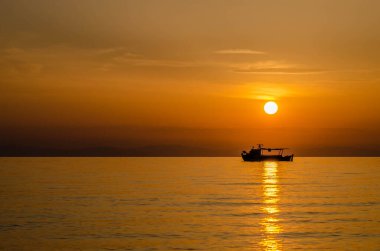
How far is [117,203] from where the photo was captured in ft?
227

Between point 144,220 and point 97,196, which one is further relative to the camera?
point 97,196

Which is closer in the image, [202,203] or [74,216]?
[74,216]

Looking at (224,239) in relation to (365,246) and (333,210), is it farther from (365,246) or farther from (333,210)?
(333,210)

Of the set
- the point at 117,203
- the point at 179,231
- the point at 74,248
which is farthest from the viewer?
the point at 117,203

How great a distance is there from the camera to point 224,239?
1713 inches

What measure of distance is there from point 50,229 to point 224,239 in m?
15.9

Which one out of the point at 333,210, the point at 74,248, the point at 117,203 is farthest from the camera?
the point at 117,203

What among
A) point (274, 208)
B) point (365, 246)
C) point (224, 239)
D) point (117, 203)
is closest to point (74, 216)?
point (117, 203)

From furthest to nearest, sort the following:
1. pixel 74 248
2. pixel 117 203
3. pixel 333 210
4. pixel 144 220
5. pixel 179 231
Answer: pixel 117 203 < pixel 333 210 < pixel 144 220 < pixel 179 231 < pixel 74 248

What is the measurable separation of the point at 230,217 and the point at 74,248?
21054 mm

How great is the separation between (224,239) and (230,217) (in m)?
12.7

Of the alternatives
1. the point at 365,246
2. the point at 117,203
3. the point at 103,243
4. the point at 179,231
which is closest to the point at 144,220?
the point at 179,231

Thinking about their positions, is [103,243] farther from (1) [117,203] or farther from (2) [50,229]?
(1) [117,203]

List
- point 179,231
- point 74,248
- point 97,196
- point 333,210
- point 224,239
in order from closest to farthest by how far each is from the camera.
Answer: point 74,248, point 224,239, point 179,231, point 333,210, point 97,196
